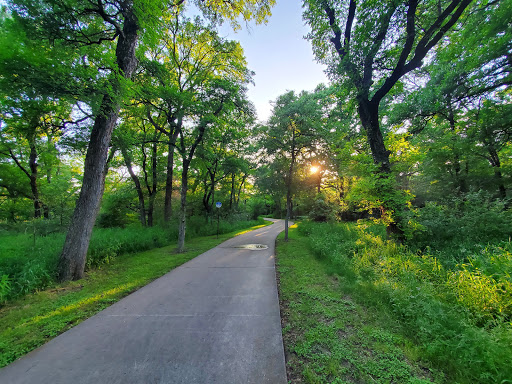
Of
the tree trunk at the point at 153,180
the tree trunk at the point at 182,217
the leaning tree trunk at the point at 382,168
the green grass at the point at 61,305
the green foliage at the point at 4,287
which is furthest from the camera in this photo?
the tree trunk at the point at 153,180

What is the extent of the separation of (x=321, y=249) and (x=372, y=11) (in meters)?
7.32

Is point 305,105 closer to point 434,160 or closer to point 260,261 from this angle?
point 434,160

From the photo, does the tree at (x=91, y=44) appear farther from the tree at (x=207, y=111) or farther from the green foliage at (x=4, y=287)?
the tree at (x=207, y=111)

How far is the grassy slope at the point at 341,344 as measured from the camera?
1.80 meters

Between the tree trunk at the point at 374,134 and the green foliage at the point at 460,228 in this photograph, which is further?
the tree trunk at the point at 374,134

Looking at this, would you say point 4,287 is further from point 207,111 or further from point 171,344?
point 207,111

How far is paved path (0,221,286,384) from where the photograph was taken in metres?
1.82

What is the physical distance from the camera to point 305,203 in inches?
686

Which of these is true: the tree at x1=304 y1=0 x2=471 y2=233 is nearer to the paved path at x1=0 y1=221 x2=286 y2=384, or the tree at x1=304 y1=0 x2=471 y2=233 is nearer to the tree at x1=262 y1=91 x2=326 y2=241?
the tree at x1=262 y1=91 x2=326 y2=241

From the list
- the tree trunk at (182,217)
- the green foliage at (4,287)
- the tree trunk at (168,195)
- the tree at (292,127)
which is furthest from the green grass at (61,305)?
the tree at (292,127)

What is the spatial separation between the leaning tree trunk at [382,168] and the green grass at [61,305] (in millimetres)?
6788


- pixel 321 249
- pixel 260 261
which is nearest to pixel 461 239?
pixel 321 249

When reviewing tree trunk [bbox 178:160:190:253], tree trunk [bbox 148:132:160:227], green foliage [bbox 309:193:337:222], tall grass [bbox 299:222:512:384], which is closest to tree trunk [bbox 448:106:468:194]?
green foliage [bbox 309:193:337:222]

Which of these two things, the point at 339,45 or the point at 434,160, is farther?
the point at 434,160
